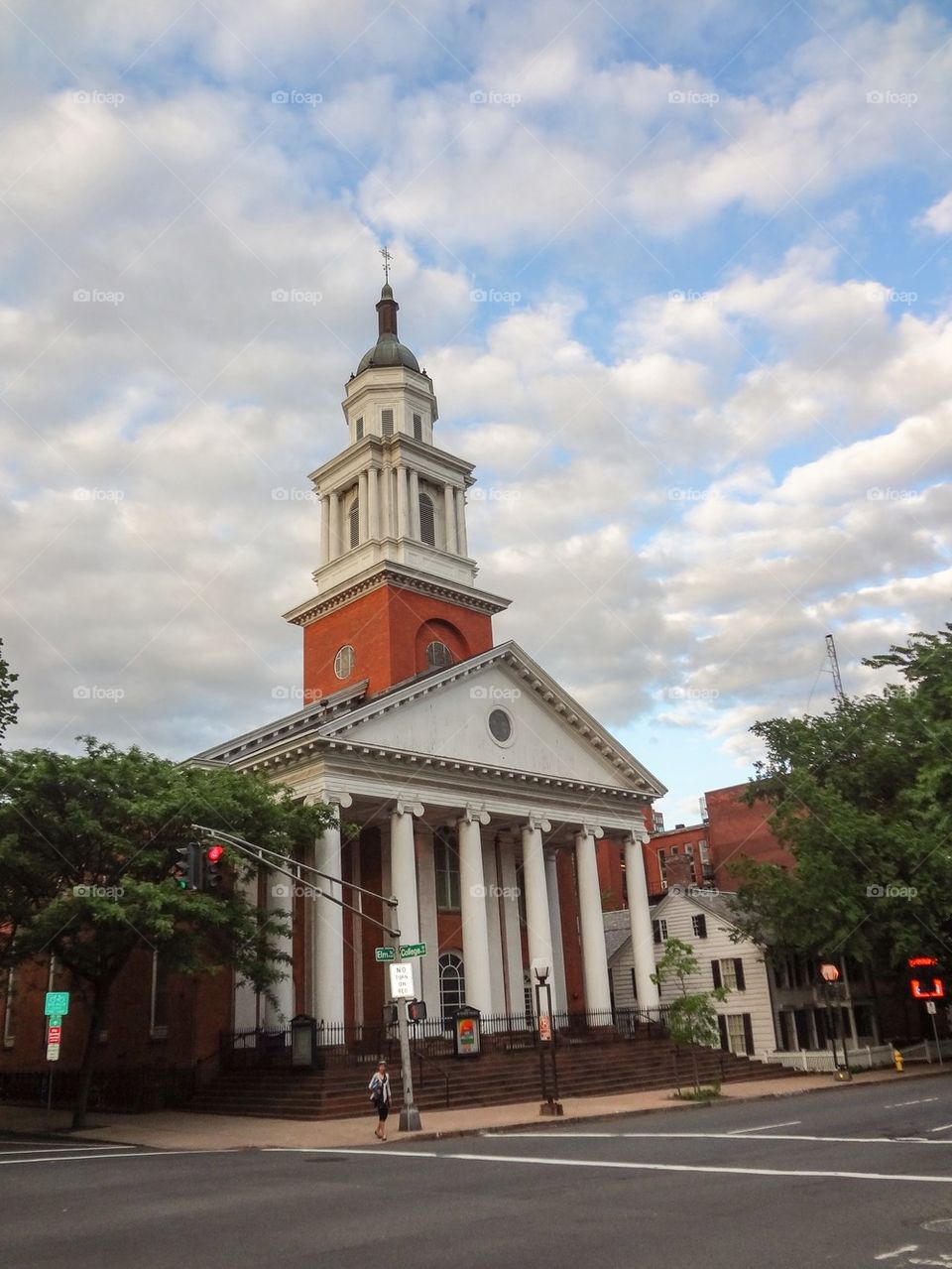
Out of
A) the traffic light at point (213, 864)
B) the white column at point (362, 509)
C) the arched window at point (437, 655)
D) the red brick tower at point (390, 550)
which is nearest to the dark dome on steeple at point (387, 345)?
the red brick tower at point (390, 550)

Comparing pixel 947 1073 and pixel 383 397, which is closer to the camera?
pixel 947 1073

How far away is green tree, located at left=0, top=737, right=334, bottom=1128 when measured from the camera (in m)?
26.6

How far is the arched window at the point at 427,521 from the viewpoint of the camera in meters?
48.5

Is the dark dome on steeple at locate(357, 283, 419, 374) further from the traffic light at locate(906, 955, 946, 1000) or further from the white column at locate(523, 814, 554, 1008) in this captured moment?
the traffic light at locate(906, 955, 946, 1000)

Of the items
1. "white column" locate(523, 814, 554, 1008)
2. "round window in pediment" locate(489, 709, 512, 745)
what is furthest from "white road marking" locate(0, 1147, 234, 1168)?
"round window in pediment" locate(489, 709, 512, 745)

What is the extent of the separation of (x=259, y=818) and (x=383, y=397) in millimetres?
26121

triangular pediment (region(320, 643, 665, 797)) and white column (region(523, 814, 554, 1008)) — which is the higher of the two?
triangular pediment (region(320, 643, 665, 797))

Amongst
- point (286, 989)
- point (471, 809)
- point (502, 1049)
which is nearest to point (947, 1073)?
point (502, 1049)

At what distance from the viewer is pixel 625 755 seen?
1704 inches

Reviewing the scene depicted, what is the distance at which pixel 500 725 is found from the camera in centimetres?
3984

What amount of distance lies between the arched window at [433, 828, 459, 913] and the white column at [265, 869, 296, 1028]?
6.41m

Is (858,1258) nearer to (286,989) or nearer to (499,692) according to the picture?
(286,989)

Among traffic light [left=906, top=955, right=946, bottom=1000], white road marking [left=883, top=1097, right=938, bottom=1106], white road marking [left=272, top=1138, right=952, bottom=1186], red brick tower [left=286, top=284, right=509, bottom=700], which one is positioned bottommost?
white road marking [left=883, top=1097, right=938, bottom=1106]

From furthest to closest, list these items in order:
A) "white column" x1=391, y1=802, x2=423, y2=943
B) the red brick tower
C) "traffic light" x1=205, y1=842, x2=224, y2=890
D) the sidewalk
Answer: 1. the red brick tower
2. "white column" x1=391, y1=802, x2=423, y2=943
3. the sidewalk
4. "traffic light" x1=205, y1=842, x2=224, y2=890
